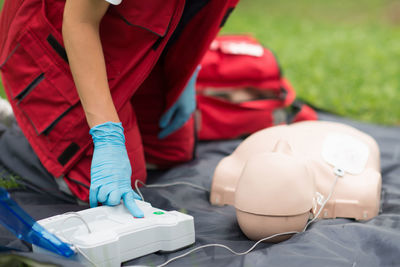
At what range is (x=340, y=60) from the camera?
446cm

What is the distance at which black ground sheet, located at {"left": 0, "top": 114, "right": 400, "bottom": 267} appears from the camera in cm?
119

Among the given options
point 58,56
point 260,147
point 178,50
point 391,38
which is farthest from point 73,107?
point 391,38

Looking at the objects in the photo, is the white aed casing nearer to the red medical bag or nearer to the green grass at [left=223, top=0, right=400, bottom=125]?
the red medical bag

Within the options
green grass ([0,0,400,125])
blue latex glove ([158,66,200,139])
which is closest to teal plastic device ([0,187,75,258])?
blue latex glove ([158,66,200,139])

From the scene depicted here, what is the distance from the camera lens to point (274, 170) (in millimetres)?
1289

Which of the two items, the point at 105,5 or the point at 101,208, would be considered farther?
the point at 105,5

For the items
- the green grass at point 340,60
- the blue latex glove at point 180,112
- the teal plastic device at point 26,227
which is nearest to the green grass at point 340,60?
the green grass at point 340,60

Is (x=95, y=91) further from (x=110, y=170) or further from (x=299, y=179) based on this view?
(x=299, y=179)

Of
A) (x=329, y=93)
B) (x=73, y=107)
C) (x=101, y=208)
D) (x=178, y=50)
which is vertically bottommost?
(x=329, y=93)

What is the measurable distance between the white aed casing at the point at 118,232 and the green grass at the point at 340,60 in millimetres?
2226

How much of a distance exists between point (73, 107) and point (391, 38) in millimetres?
4718

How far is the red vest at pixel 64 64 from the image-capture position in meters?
1.52

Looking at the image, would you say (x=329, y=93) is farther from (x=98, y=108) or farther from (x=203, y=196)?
(x=98, y=108)

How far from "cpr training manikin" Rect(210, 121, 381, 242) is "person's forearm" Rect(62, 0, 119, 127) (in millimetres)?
444
